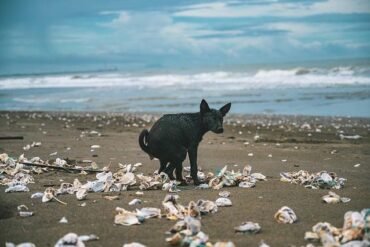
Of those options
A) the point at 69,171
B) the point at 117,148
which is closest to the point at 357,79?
the point at 117,148

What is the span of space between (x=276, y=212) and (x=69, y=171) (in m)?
4.27

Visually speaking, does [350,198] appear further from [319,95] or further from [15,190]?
[319,95]

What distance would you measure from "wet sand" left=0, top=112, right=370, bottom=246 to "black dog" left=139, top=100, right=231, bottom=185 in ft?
1.86

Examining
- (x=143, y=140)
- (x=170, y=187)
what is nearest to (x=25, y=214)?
(x=170, y=187)

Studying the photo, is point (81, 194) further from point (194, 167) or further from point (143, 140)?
point (194, 167)

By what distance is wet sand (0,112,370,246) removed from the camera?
194 inches

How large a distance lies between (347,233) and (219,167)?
5293mm

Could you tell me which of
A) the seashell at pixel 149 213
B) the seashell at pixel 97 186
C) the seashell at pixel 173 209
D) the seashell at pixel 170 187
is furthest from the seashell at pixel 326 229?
the seashell at pixel 97 186

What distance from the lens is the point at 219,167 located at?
9648 mm

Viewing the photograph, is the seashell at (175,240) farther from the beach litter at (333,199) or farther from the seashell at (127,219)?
the beach litter at (333,199)

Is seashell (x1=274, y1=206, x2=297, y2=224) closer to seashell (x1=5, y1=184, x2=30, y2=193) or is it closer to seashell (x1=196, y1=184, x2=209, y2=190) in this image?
seashell (x1=196, y1=184, x2=209, y2=190)

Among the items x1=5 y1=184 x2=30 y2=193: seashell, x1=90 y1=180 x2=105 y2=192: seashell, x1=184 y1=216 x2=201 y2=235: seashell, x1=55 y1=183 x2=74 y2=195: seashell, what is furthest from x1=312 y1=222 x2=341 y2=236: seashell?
x1=5 y1=184 x2=30 y2=193: seashell

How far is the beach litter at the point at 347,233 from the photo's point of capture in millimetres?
4281

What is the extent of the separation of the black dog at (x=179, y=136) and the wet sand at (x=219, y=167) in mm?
567
